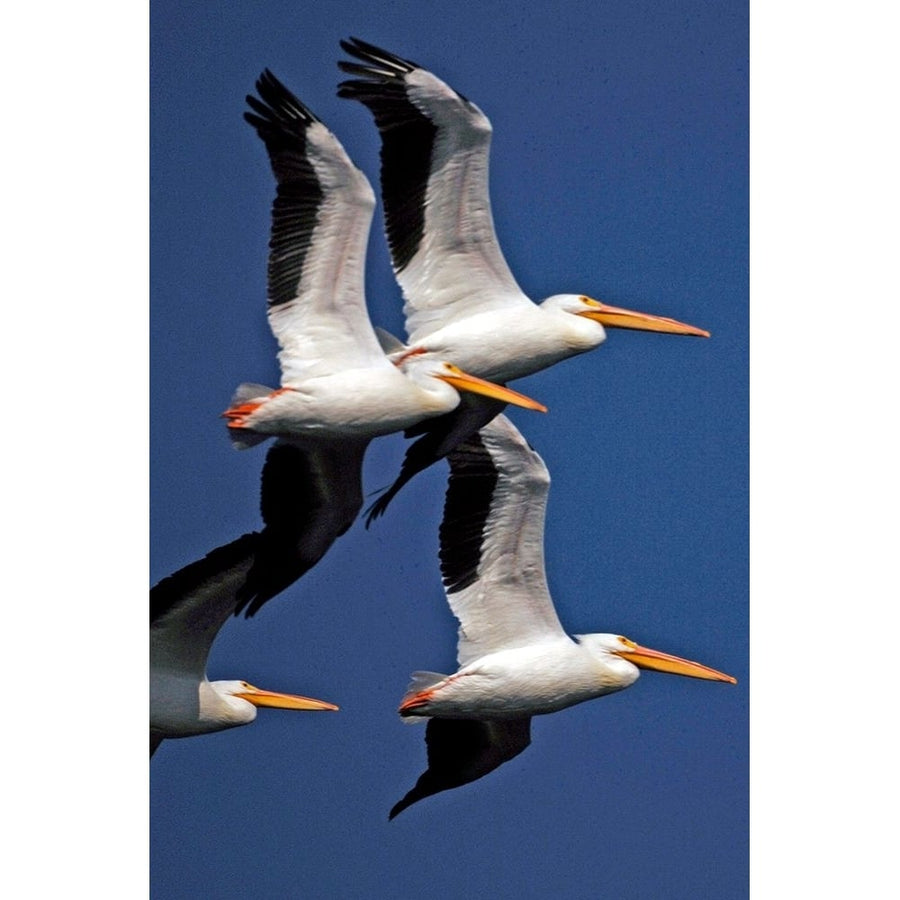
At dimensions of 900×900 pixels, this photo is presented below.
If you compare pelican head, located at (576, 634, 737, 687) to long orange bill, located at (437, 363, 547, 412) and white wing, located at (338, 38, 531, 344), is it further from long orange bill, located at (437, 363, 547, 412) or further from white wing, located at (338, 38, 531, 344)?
white wing, located at (338, 38, 531, 344)

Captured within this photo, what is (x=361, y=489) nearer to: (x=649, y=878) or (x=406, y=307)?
(x=406, y=307)

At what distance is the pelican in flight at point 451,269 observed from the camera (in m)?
3.70

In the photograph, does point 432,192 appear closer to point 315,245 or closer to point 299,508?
point 315,245

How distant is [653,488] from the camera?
12.2 feet

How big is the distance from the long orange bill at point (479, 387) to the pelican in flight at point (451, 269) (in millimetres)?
34

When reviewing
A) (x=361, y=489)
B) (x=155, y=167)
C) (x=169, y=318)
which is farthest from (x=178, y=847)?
(x=155, y=167)

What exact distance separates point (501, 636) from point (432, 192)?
0.99 metres

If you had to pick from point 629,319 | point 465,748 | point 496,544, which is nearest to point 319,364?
point 496,544

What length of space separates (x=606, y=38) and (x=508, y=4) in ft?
0.79

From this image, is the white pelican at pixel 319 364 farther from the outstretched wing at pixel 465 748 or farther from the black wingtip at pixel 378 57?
the outstretched wing at pixel 465 748

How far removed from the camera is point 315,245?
3.75 metres

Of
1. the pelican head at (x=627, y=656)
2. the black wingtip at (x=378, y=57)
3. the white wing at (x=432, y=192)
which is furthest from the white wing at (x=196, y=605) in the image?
the black wingtip at (x=378, y=57)

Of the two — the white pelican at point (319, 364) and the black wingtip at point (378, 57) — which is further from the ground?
the black wingtip at point (378, 57)

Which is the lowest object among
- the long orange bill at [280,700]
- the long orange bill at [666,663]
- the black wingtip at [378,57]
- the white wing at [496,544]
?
the long orange bill at [280,700]
